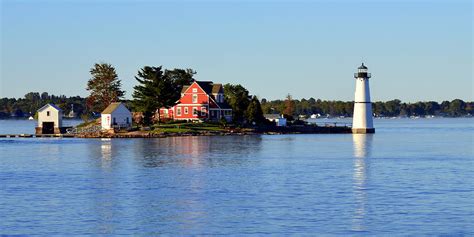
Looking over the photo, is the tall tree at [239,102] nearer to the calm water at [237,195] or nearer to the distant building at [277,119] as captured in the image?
the distant building at [277,119]

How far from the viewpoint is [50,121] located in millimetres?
127062

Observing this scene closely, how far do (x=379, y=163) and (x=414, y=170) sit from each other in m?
7.54

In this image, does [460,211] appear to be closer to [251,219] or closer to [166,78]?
[251,219]

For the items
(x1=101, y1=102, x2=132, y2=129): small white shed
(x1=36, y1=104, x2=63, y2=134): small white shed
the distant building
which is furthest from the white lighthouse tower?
(x1=36, y1=104, x2=63, y2=134): small white shed

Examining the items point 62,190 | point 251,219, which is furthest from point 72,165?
point 251,219

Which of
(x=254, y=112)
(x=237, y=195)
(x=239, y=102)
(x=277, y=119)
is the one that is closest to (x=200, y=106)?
(x=239, y=102)

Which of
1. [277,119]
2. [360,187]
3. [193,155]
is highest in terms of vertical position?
[277,119]

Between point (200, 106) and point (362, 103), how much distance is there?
84.6 feet

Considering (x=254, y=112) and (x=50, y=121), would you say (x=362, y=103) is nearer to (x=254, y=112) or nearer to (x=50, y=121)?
(x=254, y=112)

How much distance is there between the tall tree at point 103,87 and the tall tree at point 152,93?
12571 mm

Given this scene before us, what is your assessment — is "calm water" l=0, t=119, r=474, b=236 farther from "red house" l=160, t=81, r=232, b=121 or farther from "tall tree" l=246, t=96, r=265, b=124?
"tall tree" l=246, t=96, r=265, b=124

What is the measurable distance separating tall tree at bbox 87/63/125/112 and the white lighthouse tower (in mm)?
41820

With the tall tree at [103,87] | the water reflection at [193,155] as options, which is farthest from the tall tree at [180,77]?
the water reflection at [193,155]

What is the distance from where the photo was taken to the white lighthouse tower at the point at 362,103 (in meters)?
123
